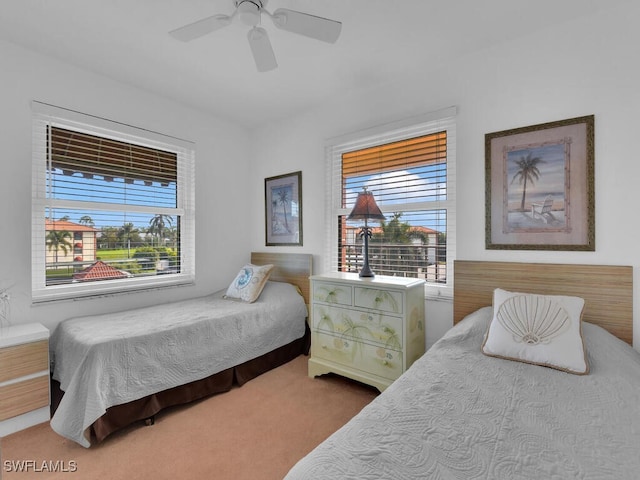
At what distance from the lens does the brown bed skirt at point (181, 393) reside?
1825 mm

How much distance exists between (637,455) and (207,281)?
3329 millimetres

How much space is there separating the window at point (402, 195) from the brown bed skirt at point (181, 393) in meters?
1.04

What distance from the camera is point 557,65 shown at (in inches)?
78.0

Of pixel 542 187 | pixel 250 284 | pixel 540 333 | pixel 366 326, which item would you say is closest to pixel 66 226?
pixel 250 284

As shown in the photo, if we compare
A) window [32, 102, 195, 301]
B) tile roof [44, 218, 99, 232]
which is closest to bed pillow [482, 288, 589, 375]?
window [32, 102, 195, 301]

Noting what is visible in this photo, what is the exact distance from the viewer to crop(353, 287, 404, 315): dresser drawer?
2164 mm

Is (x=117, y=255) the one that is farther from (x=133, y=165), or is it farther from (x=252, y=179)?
(x=252, y=179)

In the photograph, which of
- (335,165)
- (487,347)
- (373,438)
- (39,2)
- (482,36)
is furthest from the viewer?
(335,165)

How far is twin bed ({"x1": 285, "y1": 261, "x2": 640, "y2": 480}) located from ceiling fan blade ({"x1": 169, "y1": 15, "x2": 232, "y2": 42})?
6.27ft

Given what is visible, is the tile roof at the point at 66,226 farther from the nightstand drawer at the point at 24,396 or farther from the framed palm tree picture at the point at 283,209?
the framed palm tree picture at the point at 283,209

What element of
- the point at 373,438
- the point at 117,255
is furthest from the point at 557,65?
the point at 117,255

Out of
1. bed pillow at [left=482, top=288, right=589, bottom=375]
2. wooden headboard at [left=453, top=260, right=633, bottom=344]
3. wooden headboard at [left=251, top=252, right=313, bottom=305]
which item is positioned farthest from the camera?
wooden headboard at [left=251, top=252, right=313, bottom=305]

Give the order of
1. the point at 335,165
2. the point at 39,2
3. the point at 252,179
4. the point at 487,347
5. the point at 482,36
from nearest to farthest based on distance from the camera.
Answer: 1. the point at 487,347
2. the point at 39,2
3. the point at 482,36
4. the point at 335,165
5. the point at 252,179

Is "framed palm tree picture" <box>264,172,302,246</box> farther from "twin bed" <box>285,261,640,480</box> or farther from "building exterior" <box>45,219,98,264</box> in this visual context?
"twin bed" <box>285,261,640,480</box>
